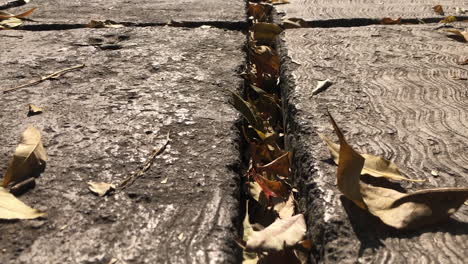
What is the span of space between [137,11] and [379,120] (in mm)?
1446

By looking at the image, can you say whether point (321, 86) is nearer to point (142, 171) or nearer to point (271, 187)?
point (271, 187)

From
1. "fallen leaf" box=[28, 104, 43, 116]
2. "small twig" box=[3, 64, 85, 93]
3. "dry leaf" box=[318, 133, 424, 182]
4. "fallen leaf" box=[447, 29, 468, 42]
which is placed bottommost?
"dry leaf" box=[318, 133, 424, 182]

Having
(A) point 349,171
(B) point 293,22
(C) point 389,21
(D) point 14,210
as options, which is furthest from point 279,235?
(C) point 389,21

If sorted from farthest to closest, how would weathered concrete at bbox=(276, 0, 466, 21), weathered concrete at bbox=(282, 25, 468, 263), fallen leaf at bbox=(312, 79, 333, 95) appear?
weathered concrete at bbox=(276, 0, 466, 21)
fallen leaf at bbox=(312, 79, 333, 95)
weathered concrete at bbox=(282, 25, 468, 263)

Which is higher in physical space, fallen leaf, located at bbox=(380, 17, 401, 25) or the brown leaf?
fallen leaf, located at bbox=(380, 17, 401, 25)

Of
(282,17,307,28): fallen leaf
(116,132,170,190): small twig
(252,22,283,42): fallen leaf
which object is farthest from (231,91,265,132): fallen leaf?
(282,17,307,28): fallen leaf

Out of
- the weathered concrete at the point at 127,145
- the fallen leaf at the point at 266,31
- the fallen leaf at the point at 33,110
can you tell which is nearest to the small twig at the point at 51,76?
the weathered concrete at the point at 127,145

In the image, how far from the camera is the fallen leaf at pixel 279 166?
3.75 ft

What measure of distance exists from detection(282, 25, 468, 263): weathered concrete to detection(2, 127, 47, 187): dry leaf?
50cm

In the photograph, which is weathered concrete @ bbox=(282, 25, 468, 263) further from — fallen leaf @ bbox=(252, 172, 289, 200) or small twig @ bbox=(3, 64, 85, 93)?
small twig @ bbox=(3, 64, 85, 93)

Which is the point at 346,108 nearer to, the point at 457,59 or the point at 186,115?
the point at 186,115

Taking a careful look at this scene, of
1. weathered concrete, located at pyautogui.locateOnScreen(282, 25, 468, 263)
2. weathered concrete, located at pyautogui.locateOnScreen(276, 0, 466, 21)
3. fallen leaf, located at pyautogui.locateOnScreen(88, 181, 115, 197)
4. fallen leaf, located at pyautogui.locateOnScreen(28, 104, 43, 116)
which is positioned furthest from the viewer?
weathered concrete, located at pyautogui.locateOnScreen(276, 0, 466, 21)

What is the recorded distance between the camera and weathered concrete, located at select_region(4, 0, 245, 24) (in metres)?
2.16

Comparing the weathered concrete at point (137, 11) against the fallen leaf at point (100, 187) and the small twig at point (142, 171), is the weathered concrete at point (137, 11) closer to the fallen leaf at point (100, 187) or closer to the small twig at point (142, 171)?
the small twig at point (142, 171)
